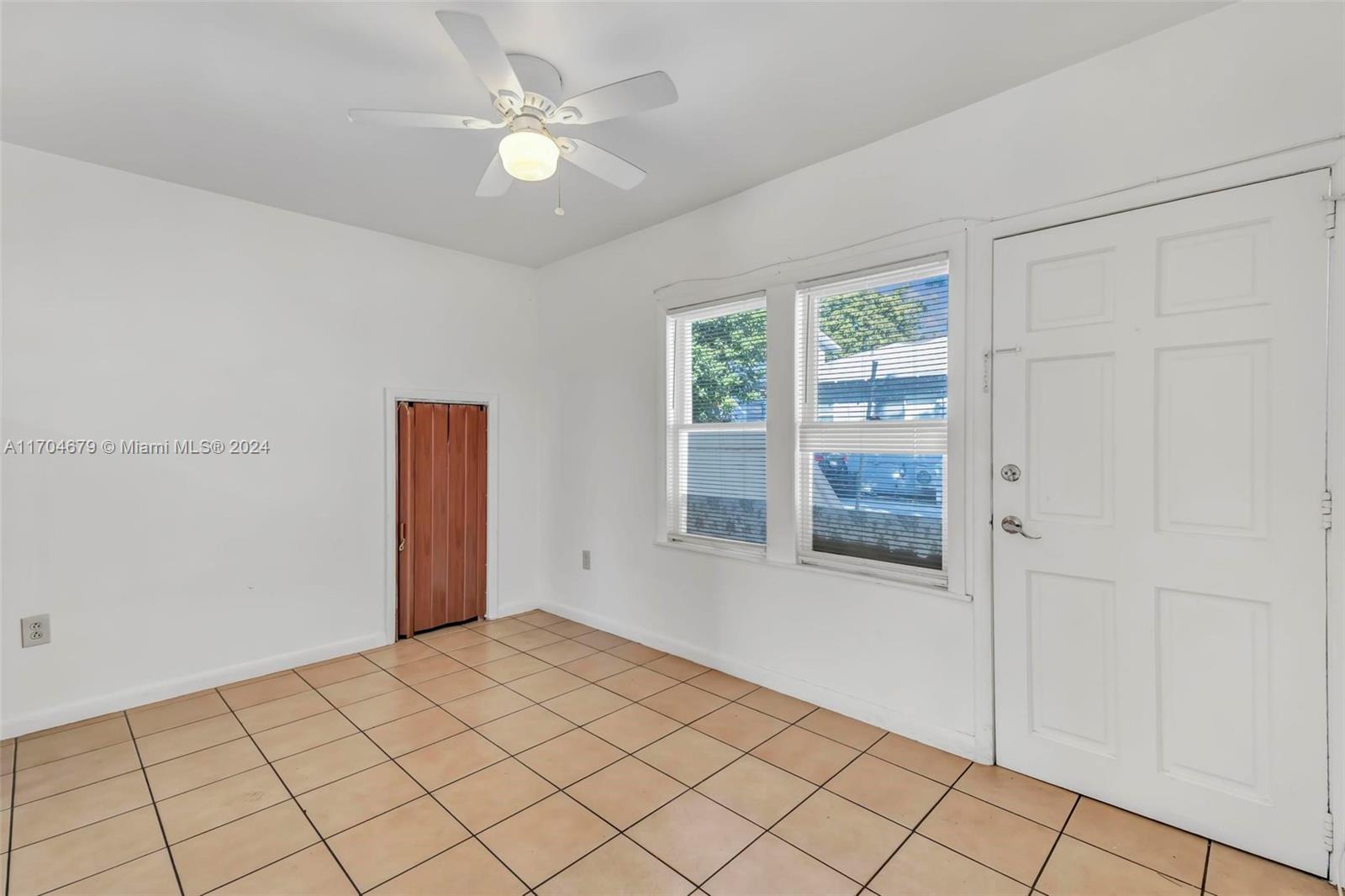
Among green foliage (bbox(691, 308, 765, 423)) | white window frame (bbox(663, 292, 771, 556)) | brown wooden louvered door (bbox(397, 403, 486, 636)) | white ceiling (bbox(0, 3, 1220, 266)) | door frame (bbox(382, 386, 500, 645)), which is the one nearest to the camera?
white ceiling (bbox(0, 3, 1220, 266))

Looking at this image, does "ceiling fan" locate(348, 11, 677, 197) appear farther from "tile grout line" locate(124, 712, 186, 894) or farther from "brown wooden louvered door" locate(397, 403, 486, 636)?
"tile grout line" locate(124, 712, 186, 894)

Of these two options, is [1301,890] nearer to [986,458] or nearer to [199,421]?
[986,458]

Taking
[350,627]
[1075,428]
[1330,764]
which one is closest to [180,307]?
[350,627]

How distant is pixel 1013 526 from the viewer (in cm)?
247

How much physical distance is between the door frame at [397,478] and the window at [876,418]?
250 cm

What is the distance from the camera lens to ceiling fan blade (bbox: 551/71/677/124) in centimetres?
188

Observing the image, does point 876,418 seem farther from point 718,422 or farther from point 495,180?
point 495,180

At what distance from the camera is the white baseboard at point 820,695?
2631 millimetres

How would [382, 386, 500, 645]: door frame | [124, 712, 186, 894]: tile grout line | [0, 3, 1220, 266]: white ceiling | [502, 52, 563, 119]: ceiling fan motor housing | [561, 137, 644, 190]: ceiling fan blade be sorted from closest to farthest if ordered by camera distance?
[124, 712, 186, 894]: tile grout line < [0, 3, 1220, 266]: white ceiling < [502, 52, 563, 119]: ceiling fan motor housing < [561, 137, 644, 190]: ceiling fan blade < [382, 386, 500, 645]: door frame

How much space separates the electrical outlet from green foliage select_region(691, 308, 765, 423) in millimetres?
3460

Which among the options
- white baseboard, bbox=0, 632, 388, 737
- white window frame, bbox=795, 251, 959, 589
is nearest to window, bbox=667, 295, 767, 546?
white window frame, bbox=795, 251, 959, 589

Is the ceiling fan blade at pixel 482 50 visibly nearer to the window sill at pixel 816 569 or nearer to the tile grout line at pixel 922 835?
the window sill at pixel 816 569

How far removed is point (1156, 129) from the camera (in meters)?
2.15

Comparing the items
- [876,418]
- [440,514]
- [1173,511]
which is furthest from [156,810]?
[1173,511]
